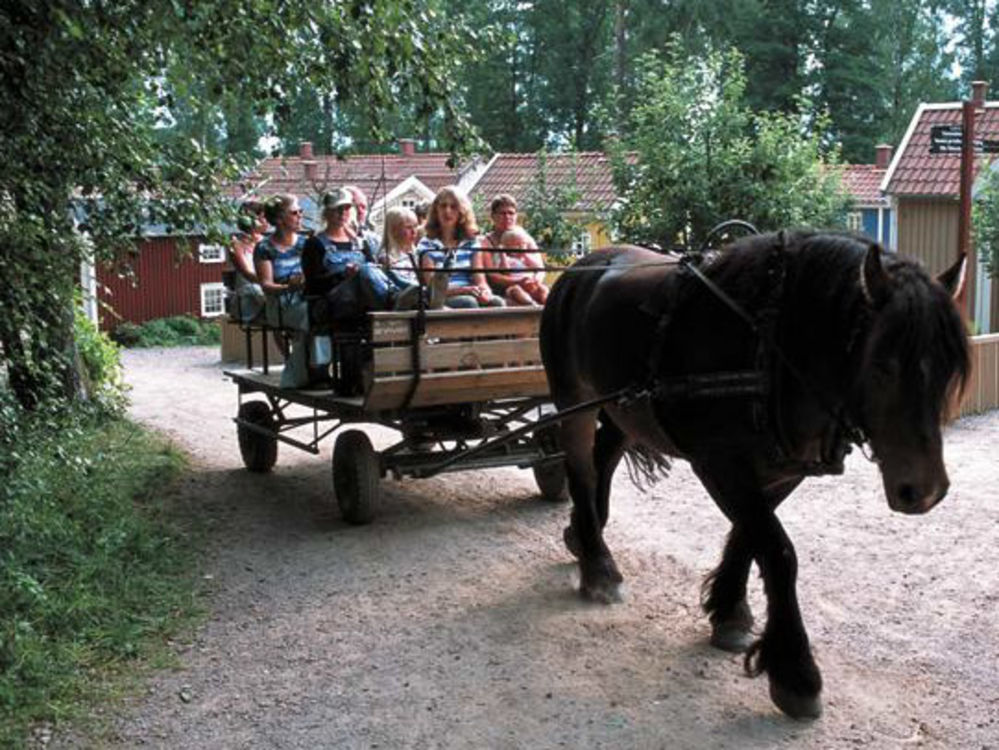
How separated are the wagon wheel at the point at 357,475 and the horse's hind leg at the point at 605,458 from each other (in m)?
1.55

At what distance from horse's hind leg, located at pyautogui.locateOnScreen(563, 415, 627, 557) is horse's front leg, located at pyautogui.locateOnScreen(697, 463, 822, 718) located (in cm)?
179

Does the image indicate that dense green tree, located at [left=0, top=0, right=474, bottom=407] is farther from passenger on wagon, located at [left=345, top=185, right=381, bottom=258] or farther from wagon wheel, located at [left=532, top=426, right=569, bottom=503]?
wagon wheel, located at [left=532, top=426, right=569, bottom=503]

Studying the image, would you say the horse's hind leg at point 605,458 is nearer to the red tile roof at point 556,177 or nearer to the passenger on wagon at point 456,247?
the passenger on wagon at point 456,247

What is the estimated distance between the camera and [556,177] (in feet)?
→ 73.8

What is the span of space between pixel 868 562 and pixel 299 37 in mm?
4465

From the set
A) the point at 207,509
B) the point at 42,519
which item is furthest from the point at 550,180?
the point at 42,519

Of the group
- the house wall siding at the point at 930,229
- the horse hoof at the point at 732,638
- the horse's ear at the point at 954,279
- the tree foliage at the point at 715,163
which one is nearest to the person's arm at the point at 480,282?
the horse hoof at the point at 732,638

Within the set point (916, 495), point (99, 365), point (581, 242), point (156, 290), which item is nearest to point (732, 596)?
point (916, 495)

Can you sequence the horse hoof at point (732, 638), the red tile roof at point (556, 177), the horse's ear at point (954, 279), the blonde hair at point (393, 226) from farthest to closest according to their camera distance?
the red tile roof at point (556, 177)
the blonde hair at point (393, 226)
the horse hoof at point (732, 638)
the horse's ear at point (954, 279)

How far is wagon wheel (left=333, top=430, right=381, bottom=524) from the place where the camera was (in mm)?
7465

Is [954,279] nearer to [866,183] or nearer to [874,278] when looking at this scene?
[874,278]

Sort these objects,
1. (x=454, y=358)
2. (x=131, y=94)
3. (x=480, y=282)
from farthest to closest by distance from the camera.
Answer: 1. (x=480, y=282)
2. (x=131, y=94)
3. (x=454, y=358)

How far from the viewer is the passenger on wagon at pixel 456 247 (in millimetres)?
7852

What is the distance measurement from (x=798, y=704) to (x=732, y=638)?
78 cm
